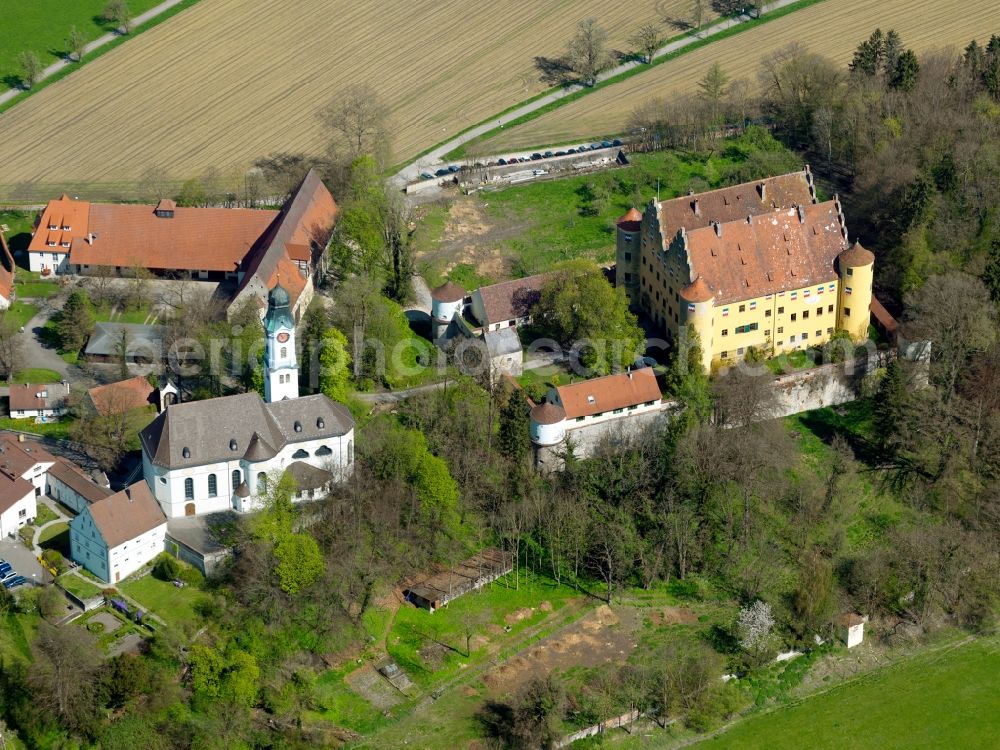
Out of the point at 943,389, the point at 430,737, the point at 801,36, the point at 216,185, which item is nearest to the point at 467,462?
the point at 430,737

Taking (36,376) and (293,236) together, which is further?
(293,236)

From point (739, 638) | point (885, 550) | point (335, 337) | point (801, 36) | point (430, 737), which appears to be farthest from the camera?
point (801, 36)

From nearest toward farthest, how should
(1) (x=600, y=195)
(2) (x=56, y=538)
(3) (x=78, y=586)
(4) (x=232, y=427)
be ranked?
(3) (x=78, y=586) < (2) (x=56, y=538) < (4) (x=232, y=427) < (1) (x=600, y=195)

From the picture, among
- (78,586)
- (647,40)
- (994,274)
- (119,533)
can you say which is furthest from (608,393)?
(647,40)

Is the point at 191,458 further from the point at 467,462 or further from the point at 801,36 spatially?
the point at 801,36

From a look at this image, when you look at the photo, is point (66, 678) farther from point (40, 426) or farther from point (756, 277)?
point (756, 277)

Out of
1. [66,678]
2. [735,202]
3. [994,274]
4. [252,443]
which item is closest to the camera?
[66,678]

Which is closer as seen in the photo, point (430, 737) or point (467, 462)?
point (430, 737)

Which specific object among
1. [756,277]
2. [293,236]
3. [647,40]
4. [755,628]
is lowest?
[755,628]
